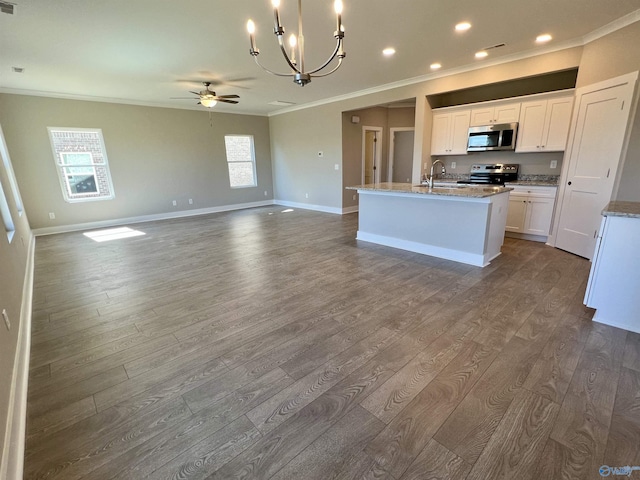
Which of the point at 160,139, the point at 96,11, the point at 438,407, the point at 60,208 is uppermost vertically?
the point at 96,11

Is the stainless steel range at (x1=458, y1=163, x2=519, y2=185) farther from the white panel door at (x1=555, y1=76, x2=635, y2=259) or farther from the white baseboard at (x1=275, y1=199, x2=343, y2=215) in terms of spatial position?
the white baseboard at (x1=275, y1=199, x2=343, y2=215)

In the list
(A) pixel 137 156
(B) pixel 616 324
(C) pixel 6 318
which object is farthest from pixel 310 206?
(C) pixel 6 318

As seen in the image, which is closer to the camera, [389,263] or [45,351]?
[45,351]

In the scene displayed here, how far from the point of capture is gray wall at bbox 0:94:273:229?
5.56m

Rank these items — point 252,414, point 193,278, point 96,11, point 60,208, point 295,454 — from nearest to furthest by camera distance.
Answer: point 295,454
point 252,414
point 96,11
point 193,278
point 60,208

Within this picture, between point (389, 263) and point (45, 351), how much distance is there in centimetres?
348

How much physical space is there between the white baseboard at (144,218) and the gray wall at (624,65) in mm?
7647

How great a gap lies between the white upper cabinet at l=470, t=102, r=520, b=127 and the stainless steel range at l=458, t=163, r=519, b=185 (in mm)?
744

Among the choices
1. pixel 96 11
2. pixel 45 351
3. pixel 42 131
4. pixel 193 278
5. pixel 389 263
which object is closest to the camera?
pixel 45 351

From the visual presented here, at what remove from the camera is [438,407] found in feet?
5.33

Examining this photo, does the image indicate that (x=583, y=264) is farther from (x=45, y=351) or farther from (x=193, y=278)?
(x=45, y=351)

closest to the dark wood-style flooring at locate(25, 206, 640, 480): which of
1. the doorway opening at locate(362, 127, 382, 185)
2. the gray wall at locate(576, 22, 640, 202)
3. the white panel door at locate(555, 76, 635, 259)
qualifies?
the white panel door at locate(555, 76, 635, 259)

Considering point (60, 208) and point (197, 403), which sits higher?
point (60, 208)

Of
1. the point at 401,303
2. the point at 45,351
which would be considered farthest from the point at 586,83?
the point at 45,351
